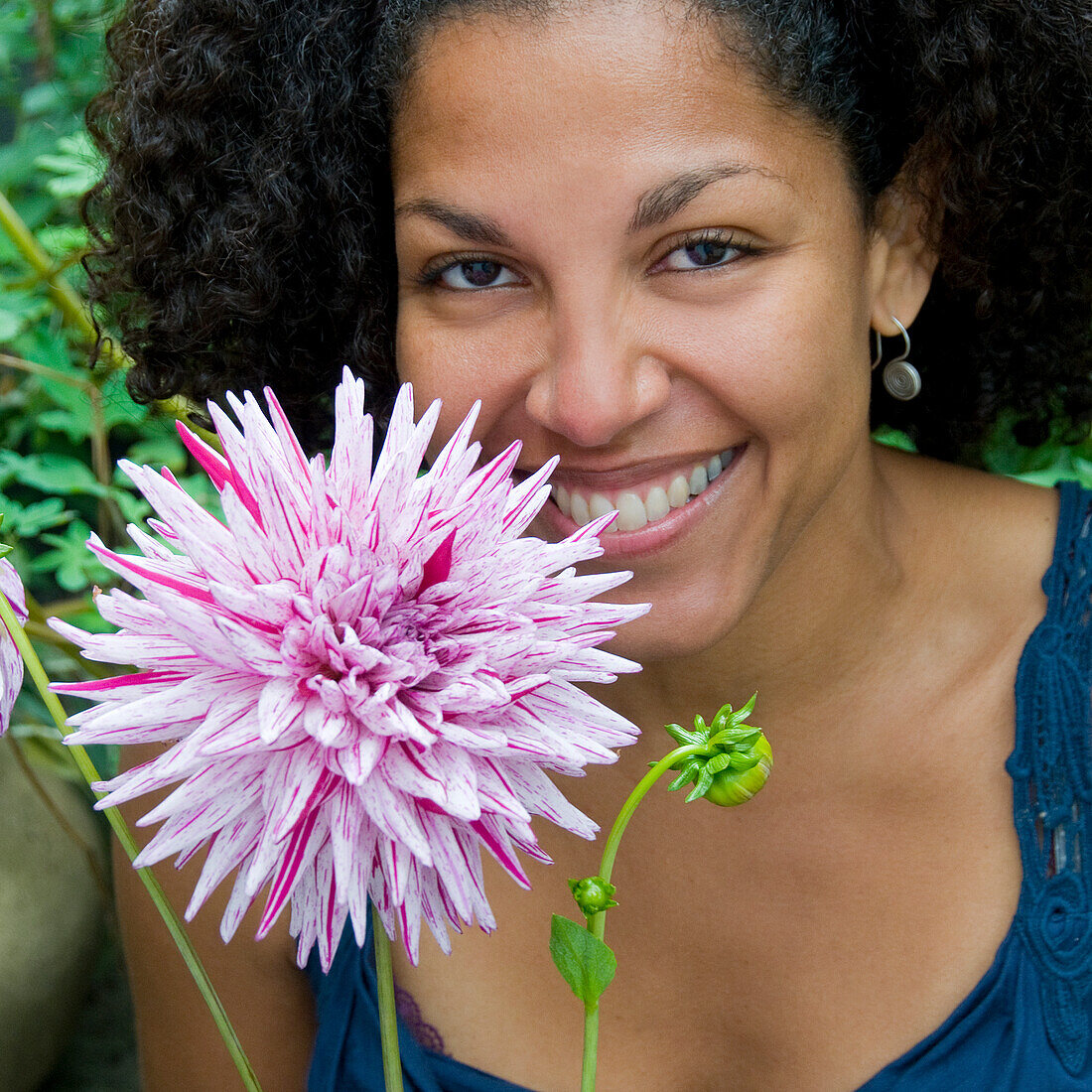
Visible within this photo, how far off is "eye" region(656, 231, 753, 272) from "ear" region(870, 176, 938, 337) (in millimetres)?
272

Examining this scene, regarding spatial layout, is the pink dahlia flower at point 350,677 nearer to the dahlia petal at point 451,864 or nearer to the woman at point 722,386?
the dahlia petal at point 451,864

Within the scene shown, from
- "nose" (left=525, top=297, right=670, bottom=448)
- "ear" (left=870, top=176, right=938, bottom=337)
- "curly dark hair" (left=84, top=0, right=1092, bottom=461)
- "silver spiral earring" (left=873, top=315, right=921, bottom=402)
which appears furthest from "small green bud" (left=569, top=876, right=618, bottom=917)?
"silver spiral earring" (left=873, top=315, right=921, bottom=402)

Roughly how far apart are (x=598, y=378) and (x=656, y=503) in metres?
0.16

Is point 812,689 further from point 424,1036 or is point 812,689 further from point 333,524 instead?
point 333,524

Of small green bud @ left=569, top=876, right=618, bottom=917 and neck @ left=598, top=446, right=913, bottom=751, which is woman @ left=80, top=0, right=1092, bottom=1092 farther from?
small green bud @ left=569, top=876, right=618, bottom=917

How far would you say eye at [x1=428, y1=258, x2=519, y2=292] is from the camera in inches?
43.1

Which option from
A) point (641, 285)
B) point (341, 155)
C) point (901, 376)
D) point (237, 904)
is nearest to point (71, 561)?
point (341, 155)

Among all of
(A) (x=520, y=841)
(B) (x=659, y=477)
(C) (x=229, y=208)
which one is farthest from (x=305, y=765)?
(C) (x=229, y=208)

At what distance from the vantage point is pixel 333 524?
48 cm

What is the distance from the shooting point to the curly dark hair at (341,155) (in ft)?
3.96

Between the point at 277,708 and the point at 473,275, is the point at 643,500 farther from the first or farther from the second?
the point at 277,708

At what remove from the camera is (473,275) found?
3.64 feet

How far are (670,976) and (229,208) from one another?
97cm

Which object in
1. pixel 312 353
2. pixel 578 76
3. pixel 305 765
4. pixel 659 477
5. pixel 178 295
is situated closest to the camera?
pixel 305 765
